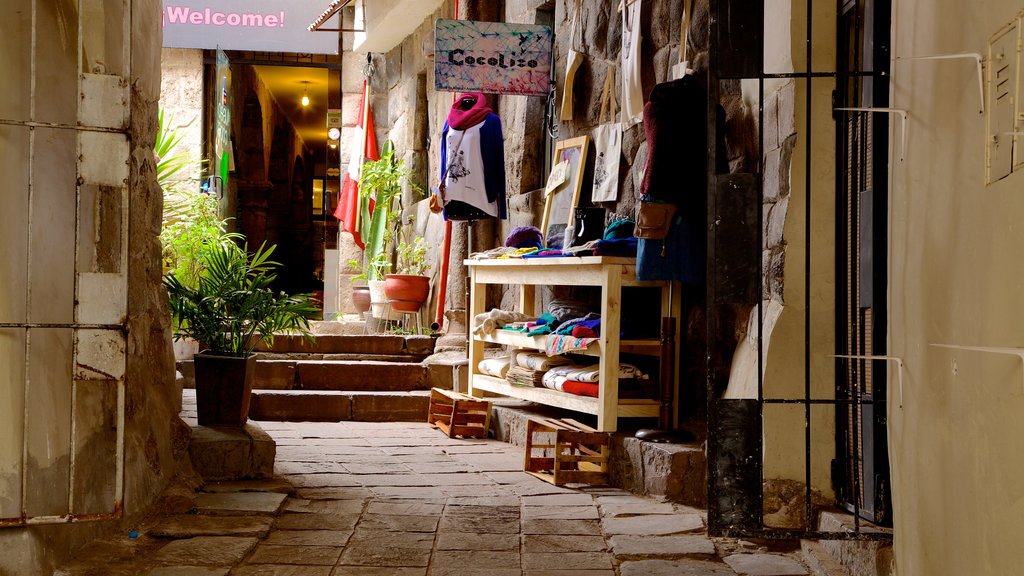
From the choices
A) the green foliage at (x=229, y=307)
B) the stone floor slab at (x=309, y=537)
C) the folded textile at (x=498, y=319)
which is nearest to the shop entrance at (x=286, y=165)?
the folded textile at (x=498, y=319)

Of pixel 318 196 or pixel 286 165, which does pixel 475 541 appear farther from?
pixel 318 196

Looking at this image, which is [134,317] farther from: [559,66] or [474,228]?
[474,228]

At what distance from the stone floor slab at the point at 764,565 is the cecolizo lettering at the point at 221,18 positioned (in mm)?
9615

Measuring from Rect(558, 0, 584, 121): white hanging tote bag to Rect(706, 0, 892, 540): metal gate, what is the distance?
260 centimetres

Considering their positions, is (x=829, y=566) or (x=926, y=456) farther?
(x=829, y=566)

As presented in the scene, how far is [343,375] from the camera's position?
735 centimetres

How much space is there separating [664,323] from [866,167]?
1629 millimetres

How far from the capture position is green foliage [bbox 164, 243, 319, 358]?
479 centimetres

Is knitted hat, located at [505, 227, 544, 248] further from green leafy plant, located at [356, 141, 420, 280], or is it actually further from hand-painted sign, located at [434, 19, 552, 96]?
green leafy plant, located at [356, 141, 420, 280]

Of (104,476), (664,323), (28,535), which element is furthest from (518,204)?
(28,535)

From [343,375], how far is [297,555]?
397 centimetres

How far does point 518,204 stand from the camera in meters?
7.58

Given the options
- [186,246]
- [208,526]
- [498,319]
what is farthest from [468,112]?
[208,526]

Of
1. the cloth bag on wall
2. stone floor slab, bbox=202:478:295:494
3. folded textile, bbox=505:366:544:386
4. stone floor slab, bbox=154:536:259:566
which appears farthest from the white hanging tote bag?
stone floor slab, bbox=154:536:259:566
